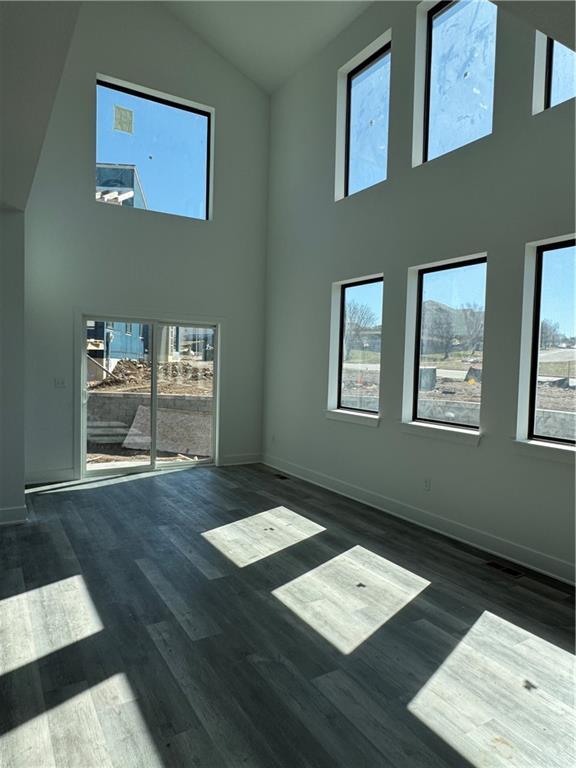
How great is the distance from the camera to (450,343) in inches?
173

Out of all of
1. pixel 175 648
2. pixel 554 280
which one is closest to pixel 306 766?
pixel 175 648

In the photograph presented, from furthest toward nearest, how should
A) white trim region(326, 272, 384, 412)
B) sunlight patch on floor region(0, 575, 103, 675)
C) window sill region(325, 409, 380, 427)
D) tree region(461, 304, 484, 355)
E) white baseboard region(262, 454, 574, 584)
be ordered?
white trim region(326, 272, 384, 412), window sill region(325, 409, 380, 427), tree region(461, 304, 484, 355), white baseboard region(262, 454, 574, 584), sunlight patch on floor region(0, 575, 103, 675)

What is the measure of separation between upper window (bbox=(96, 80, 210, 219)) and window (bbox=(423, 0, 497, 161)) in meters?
3.17

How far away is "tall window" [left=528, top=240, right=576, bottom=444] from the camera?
11.3 ft

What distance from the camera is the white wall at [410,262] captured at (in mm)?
3537

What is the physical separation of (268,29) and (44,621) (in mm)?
6355

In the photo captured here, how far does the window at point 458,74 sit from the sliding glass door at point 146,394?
371 cm

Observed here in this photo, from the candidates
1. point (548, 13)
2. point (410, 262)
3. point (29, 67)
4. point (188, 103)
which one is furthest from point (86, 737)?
point (188, 103)

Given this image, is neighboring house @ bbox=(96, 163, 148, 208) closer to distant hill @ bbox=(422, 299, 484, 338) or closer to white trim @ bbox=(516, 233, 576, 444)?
distant hill @ bbox=(422, 299, 484, 338)

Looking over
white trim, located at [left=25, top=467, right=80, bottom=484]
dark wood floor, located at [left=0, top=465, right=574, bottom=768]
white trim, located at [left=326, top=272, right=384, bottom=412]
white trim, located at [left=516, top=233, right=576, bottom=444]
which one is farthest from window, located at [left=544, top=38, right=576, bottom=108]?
white trim, located at [left=25, top=467, right=80, bottom=484]

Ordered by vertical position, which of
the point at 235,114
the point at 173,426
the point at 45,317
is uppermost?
the point at 235,114

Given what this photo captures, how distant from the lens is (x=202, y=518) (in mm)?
4488

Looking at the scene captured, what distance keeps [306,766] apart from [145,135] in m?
6.53

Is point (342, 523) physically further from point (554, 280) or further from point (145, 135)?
point (145, 135)
